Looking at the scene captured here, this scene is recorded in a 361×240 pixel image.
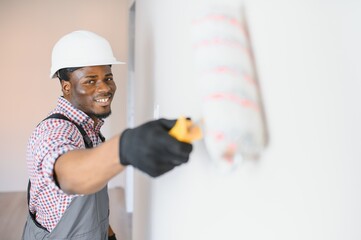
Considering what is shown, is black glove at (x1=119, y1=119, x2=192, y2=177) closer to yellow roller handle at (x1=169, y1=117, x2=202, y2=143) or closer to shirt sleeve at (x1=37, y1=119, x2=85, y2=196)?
yellow roller handle at (x1=169, y1=117, x2=202, y2=143)

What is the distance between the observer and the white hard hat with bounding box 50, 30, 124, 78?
3.68ft

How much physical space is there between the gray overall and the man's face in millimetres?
99

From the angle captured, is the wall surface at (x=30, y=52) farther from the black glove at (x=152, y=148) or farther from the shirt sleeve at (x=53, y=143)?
the black glove at (x=152, y=148)

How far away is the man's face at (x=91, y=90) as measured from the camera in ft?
3.81

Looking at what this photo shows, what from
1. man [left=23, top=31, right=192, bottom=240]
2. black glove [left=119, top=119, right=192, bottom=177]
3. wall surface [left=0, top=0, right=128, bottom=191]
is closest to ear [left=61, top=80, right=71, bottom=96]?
man [left=23, top=31, right=192, bottom=240]

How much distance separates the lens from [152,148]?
59 cm

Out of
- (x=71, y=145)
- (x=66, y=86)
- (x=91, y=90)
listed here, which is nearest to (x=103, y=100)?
(x=91, y=90)

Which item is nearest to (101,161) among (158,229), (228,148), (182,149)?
(182,149)

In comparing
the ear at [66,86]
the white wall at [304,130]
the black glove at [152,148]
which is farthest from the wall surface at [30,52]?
the white wall at [304,130]

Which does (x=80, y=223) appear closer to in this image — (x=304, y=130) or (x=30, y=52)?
(x=304, y=130)

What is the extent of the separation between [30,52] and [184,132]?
380 centimetres

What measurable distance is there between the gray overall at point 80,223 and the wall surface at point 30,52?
285 centimetres

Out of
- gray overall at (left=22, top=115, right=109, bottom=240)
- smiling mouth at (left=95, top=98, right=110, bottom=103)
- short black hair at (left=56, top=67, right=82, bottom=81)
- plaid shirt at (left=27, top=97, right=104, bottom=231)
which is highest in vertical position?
short black hair at (left=56, top=67, right=82, bottom=81)

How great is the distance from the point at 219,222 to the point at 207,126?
0.25 metres
